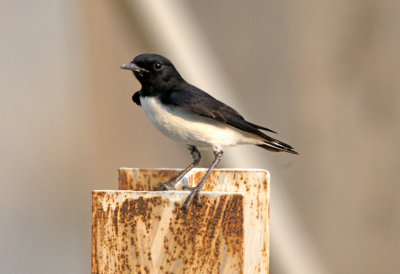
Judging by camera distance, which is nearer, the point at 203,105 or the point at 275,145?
the point at 203,105

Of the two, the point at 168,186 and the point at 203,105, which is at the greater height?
the point at 203,105

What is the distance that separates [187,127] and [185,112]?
0.17 feet

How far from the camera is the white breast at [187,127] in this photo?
2.56 meters

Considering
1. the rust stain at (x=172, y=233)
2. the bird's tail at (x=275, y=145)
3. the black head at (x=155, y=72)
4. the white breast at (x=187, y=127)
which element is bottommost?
the rust stain at (x=172, y=233)

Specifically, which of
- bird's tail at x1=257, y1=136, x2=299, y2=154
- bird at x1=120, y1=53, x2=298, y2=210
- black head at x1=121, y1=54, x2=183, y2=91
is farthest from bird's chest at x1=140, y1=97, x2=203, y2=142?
bird's tail at x1=257, y1=136, x2=299, y2=154

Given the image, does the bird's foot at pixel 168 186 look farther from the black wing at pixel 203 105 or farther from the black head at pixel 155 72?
the black head at pixel 155 72

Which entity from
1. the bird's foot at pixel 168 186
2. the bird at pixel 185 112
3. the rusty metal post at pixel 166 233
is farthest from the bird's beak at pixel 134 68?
the rusty metal post at pixel 166 233

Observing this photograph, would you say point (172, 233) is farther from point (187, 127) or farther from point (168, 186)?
point (187, 127)

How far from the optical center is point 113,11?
377 centimetres

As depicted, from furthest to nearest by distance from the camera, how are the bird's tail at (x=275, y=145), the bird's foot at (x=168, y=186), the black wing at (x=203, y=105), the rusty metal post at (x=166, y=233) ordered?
the bird's tail at (x=275, y=145) → the black wing at (x=203, y=105) → the bird's foot at (x=168, y=186) → the rusty metal post at (x=166, y=233)

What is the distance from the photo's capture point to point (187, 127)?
8.41 ft

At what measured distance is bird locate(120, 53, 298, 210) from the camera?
2555mm

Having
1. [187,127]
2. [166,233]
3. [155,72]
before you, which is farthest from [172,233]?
[155,72]

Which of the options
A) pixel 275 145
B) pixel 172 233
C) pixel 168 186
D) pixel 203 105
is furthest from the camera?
pixel 275 145
